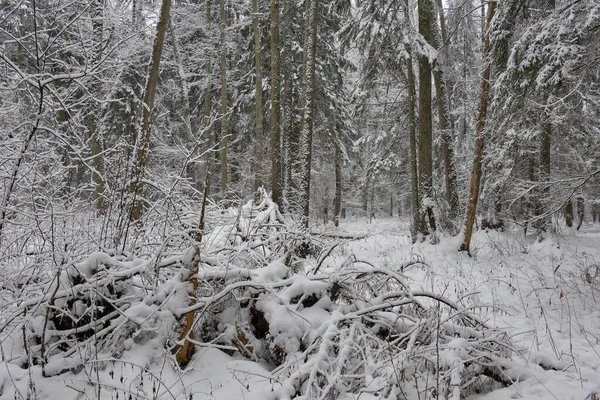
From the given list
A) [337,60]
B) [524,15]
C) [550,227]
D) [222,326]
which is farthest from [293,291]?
[337,60]

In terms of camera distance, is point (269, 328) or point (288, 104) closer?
point (269, 328)

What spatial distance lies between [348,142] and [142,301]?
19.3 meters

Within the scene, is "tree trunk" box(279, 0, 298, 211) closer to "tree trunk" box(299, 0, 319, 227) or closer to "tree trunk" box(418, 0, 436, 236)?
"tree trunk" box(299, 0, 319, 227)

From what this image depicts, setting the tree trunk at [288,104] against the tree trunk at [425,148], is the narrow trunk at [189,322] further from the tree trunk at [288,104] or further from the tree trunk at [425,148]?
the tree trunk at [288,104]

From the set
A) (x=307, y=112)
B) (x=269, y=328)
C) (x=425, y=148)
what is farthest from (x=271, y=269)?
(x=307, y=112)

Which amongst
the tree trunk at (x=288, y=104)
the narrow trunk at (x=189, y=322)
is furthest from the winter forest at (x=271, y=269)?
the tree trunk at (x=288, y=104)

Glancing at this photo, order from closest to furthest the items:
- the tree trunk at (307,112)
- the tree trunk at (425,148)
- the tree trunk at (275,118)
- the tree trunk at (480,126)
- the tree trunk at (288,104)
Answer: the tree trunk at (480,126)
the tree trunk at (425,148)
the tree trunk at (275,118)
the tree trunk at (307,112)
the tree trunk at (288,104)

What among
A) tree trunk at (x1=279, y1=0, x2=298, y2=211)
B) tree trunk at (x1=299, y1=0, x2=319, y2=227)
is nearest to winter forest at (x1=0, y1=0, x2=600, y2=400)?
tree trunk at (x1=299, y1=0, x2=319, y2=227)

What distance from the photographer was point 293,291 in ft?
10.5

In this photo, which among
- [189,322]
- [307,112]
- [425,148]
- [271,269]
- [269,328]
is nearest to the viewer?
[189,322]

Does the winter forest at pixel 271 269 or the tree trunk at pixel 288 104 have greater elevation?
the tree trunk at pixel 288 104

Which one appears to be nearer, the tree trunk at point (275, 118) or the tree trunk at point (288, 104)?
the tree trunk at point (275, 118)

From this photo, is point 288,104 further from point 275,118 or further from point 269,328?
point 269,328

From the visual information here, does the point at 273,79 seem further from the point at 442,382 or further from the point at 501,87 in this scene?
the point at 442,382
